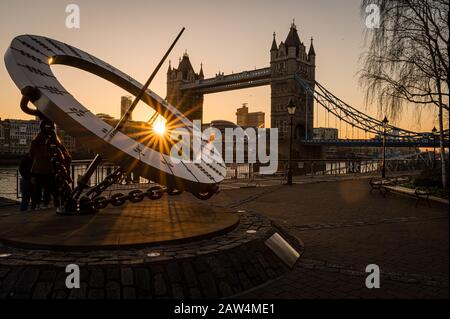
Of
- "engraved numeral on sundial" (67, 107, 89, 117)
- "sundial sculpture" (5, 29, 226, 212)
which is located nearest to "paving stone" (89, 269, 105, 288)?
"sundial sculpture" (5, 29, 226, 212)

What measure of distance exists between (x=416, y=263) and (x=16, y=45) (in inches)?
234

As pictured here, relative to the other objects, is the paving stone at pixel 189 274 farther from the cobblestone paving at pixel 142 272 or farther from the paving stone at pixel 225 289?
the paving stone at pixel 225 289

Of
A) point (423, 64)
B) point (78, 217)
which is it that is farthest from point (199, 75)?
point (78, 217)

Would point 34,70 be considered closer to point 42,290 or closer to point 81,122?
point 81,122

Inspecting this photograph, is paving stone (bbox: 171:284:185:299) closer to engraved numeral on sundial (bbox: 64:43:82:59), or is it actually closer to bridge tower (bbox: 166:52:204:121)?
engraved numeral on sundial (bbox: 64:43:82:59)

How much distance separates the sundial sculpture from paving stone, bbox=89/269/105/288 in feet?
4.00

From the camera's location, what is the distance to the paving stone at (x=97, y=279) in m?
3.08

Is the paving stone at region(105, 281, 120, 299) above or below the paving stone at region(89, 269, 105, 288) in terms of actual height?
below

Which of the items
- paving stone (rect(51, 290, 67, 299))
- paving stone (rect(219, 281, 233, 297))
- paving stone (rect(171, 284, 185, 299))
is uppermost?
paving stone (rect(51, 290, 67, 299))

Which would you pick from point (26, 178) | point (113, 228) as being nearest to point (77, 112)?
point (113, 228)

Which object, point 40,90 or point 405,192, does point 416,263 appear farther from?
point 405,192

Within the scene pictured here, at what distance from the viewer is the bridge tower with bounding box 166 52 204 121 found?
82750 mm

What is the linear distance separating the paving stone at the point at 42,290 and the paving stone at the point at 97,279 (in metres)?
0.34

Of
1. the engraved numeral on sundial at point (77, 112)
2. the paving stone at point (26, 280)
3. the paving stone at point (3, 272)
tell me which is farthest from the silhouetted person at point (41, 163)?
the paving stone at point (26, 280)
